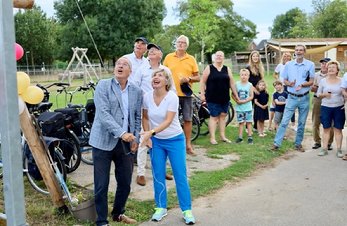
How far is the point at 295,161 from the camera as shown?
281 inches

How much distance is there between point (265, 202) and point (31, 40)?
1901 inches

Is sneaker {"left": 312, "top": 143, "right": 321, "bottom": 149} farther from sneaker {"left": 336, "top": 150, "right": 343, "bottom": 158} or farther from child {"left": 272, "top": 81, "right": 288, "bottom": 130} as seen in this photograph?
child {"left": 272, "top": 81, "right": 288, "bottom": 130}

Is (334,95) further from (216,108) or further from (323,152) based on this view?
(216,108)

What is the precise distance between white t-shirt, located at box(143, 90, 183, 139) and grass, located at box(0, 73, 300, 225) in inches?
38.3

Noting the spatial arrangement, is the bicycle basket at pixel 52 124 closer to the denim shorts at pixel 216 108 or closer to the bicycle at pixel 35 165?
the bicycle at pixel 35 165

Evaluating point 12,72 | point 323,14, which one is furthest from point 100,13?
point 12,72

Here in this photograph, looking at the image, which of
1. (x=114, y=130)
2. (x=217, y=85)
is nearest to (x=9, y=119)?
(x=114, y=130)

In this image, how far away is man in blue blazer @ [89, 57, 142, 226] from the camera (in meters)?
3.92

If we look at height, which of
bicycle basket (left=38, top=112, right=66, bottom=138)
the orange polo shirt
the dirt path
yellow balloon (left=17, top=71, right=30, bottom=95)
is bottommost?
the dirt path

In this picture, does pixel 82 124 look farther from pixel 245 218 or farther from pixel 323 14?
pixel 323 14

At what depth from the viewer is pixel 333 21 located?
190 feet

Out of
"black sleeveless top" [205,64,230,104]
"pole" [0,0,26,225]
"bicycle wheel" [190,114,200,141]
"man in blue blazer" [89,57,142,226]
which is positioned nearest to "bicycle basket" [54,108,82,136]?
"man in blue blazer" [89,57,142,226]

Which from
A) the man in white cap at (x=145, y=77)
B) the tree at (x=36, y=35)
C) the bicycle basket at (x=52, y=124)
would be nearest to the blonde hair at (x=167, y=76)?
the man in white cap at (x=145, y=77)

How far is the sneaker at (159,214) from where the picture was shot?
4.41 m
